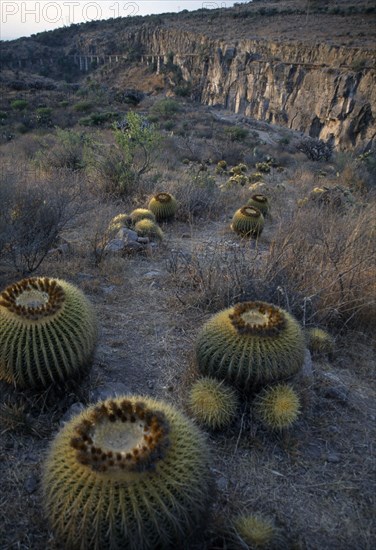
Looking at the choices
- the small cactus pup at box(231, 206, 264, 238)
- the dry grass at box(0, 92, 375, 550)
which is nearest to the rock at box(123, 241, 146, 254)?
the dry grass at box(0, 92, 375, 550)

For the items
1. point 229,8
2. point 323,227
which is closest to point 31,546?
point 323,227

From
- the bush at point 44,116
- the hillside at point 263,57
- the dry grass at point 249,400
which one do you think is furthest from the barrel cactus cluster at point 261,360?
the hillside at point 263,57

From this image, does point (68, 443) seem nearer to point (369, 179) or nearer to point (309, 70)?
point (369, 179)

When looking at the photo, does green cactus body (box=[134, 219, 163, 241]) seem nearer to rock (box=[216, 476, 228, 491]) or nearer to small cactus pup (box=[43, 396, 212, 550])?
rock (box=[216, 476, 228, 491])

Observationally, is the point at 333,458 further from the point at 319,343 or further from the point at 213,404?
the point at 319,343

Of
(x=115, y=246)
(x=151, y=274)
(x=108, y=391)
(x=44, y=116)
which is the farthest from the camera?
(x=44, y=116)

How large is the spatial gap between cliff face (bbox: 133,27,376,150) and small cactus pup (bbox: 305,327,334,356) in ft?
83.2

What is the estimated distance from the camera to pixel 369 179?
40.6 feet

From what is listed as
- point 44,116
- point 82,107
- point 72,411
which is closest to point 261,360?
point 72,411

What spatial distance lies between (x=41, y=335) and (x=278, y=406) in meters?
1.73

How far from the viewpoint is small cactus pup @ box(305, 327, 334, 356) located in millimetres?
4180

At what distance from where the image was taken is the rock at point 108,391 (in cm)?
341

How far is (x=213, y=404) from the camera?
320cm

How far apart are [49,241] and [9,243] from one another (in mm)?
534
